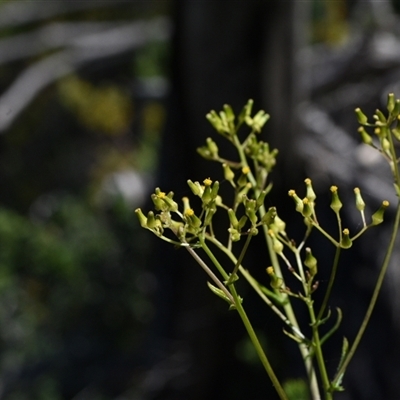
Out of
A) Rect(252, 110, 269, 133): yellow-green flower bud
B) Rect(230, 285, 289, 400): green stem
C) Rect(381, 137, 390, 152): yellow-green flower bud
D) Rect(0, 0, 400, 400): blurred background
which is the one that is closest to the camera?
Rect(230, 285, 289, 400): green stem

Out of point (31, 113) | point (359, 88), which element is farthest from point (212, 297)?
point (31, 113)

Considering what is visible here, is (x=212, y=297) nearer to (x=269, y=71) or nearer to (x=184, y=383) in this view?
(x=184, y=383)

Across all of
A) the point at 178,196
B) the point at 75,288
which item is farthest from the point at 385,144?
the point at 75,288

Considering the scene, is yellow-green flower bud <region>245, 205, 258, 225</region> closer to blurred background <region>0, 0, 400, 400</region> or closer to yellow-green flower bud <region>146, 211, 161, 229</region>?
yellow-green flower bud <region>146, 211, 161, 229</region>

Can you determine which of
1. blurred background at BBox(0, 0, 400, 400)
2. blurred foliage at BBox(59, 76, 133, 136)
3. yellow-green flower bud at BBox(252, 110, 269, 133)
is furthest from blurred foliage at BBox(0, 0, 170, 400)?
yellow-green flower bud at BBox(252, 110, 269, 133)

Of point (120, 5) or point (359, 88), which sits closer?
point (359, 88)

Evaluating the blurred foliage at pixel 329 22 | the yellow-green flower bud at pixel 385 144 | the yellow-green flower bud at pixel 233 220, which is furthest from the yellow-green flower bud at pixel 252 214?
the blurred foliage at pixel 329 22

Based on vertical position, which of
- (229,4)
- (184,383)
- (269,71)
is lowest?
(184,383)

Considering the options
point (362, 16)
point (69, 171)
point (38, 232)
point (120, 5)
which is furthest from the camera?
point (69, 171)
